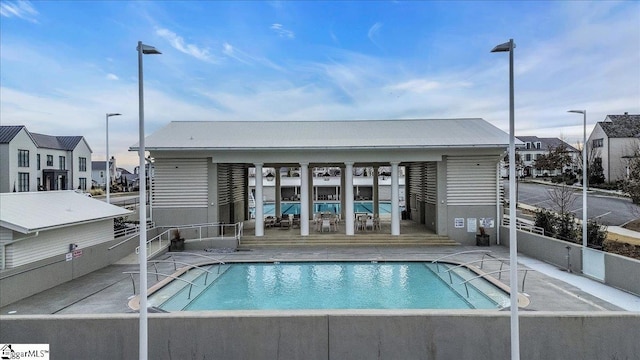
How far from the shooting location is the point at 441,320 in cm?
668

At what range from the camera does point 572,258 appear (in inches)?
502

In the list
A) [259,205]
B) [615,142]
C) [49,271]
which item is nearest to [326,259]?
[259,205]

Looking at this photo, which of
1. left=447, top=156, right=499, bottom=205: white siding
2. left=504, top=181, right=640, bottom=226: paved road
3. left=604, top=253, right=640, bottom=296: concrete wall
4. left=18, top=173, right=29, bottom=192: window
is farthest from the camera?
left=18, top=173, right=29, bottom=192: window

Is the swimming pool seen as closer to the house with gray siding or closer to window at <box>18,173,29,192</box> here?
the house with gray siding

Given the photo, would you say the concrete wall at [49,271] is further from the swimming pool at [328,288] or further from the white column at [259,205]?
the white column at [259,205]

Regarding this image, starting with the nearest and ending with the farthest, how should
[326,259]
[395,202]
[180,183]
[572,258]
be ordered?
[572,258]
[326,259]
[180,183]
[395,202]

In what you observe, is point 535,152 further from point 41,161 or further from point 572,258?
point 41,161

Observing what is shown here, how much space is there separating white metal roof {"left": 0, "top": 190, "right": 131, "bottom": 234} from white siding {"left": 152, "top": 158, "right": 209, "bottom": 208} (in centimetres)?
363

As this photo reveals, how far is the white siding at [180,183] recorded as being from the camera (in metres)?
18.7

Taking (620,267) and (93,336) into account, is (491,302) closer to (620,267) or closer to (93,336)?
(620,267)

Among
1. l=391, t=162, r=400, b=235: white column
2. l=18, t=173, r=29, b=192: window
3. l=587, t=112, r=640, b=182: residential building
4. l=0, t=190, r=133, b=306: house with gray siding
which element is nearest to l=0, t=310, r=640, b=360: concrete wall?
l=0, t=190, r=133, b=306: house with gray siding

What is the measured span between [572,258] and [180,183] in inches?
686

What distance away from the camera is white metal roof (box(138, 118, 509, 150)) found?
18.0 metres

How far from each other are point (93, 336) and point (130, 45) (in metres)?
5.50
